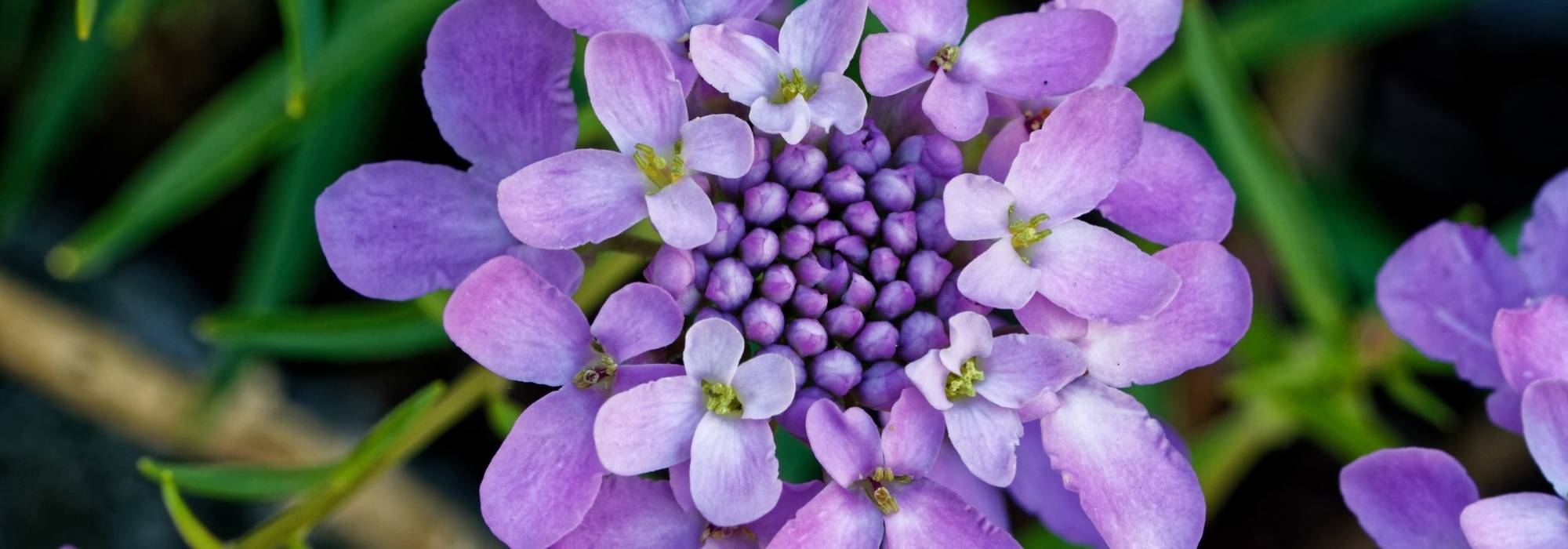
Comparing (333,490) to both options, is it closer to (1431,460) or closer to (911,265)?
(911,265)

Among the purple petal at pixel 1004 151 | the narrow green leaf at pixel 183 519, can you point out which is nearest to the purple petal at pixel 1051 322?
the purple petal at pixel 1004 151

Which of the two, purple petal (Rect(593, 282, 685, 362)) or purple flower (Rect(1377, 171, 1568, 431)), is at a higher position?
purple petal (Rect(593, 282, 685, 362))

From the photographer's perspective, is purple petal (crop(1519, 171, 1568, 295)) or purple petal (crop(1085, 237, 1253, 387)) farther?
purple petal (crop(1519, 171, 1568, 295))

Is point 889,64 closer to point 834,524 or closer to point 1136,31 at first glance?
point 1136,31

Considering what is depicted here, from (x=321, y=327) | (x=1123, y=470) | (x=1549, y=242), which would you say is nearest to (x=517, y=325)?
(x=1123, y=470)

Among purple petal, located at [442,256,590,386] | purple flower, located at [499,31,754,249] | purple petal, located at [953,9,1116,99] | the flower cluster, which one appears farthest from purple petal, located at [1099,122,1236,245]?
purple petal, located at [442,256,590,386]

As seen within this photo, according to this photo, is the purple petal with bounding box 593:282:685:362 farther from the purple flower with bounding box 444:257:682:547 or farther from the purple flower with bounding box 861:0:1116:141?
the purple flower with bounding box 861:0:1116:141
